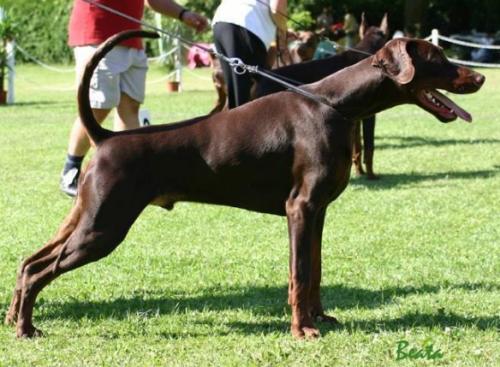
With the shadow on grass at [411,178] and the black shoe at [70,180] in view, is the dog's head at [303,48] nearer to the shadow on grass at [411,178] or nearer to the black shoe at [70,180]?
the shadow on grass at [411,178]

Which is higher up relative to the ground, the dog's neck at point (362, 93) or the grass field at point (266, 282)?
the dog's neck at point (362, 93)

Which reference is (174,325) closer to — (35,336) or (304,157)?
(35,336)

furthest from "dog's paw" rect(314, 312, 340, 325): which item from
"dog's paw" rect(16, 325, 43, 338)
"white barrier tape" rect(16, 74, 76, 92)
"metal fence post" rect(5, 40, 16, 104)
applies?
"white barrier tape" rect(16, 74, 76, 92)

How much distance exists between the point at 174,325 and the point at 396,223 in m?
3.07

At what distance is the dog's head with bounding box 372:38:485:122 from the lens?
169 inches

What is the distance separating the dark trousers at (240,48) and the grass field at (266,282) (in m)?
1.08

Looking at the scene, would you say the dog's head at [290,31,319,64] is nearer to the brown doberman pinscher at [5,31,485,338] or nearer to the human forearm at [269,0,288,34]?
the human forearm at [269,0,288,34]

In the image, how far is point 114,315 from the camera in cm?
487

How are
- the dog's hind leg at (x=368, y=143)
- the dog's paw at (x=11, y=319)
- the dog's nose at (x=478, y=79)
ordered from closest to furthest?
1. the dog's nose at (x=478, y=79)
2. the dog's paw at (x=11, y=319)
3. the dog's hind leg at (x=368, y=143)

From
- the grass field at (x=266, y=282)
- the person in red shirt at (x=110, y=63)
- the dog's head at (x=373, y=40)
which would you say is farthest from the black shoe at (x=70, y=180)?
the dog's head at (x=373, y=40)

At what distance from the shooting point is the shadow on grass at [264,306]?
4.64 meters

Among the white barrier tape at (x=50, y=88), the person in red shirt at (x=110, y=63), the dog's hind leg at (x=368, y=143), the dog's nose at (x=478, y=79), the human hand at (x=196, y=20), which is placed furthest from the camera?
the white barrier tape at (x=50, y=88)

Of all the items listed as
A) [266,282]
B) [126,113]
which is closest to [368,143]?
[126,113]

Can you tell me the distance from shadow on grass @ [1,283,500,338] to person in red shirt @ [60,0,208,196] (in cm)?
175
